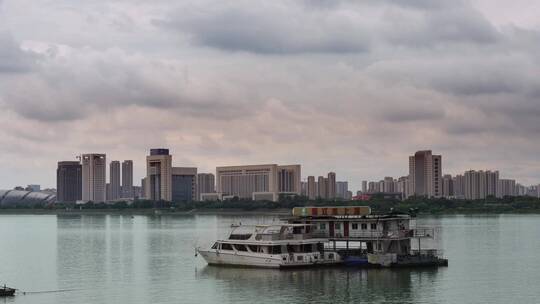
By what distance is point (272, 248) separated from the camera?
68.9 metres

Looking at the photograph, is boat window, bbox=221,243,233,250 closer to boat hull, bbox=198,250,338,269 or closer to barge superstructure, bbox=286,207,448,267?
boat hull, bbox=198,250,338,269

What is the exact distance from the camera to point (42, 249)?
10462 centimetres

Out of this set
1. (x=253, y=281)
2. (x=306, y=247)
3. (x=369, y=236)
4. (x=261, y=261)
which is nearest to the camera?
(x=253, y=281)

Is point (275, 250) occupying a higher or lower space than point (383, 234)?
lower

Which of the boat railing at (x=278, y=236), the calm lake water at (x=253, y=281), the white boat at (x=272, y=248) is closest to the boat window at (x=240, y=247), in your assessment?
the white boat at (x=272, y=248)

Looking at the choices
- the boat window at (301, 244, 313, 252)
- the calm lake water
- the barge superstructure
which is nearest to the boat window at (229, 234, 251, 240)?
the calm lake water

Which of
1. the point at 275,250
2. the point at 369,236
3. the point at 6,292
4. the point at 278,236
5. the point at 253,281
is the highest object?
the point at 278,236

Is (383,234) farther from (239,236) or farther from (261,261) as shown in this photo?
(239,236)

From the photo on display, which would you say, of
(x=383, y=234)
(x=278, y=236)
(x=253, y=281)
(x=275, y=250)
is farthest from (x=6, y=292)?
(x=383, y=234)

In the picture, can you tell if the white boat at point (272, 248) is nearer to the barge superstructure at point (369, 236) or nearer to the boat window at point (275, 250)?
the boat window at point (275, 250)

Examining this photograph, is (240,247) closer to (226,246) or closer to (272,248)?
(226,246)

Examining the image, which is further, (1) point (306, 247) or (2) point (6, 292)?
(1) point (306, 247)

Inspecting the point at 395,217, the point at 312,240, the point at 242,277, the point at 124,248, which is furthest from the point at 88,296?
the point at 124,248

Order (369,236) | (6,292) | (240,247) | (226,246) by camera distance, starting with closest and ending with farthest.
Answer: (6,292), (240,247), (369,236), (226,246)
